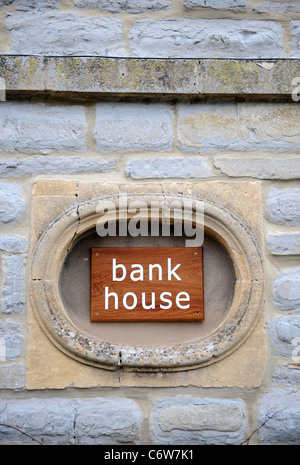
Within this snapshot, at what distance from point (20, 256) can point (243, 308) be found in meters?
1.14

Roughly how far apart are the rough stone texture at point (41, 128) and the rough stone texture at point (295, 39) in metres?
1.19

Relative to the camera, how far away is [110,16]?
271cm

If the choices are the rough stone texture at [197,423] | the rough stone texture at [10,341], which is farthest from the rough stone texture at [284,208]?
the rough stone texture at [10,341]

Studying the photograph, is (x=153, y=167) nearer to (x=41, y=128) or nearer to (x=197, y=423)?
(x=41, y=128)

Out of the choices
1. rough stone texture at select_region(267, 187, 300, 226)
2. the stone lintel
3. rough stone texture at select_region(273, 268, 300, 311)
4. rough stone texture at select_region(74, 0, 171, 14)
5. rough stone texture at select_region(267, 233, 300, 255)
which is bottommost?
rough stone texture at select_region(273, 268, 300, 311)

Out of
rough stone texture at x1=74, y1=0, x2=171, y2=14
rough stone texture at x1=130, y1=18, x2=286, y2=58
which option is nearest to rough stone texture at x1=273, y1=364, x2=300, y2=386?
rough stone texture at x1=130, y1=18, x2=286, y2=58

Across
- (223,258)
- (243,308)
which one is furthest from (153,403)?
(223,258)

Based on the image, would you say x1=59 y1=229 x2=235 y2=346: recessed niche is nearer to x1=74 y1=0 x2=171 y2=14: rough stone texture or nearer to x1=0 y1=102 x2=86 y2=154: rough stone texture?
x1=0 y1=102 x2=86 y2=154: rough stone texture

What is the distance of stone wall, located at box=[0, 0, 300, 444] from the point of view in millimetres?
2406

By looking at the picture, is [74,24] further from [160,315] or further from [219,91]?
[160,315]

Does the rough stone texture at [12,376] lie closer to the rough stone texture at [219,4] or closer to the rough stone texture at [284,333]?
the rough stone texture at [284,333]

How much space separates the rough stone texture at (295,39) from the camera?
2711mm

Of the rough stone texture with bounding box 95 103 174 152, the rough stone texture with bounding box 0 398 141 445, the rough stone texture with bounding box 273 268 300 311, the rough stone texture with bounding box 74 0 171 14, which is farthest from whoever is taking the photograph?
the rough stone texture with bounding box 74 0 171 14

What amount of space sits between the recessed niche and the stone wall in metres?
0.19
